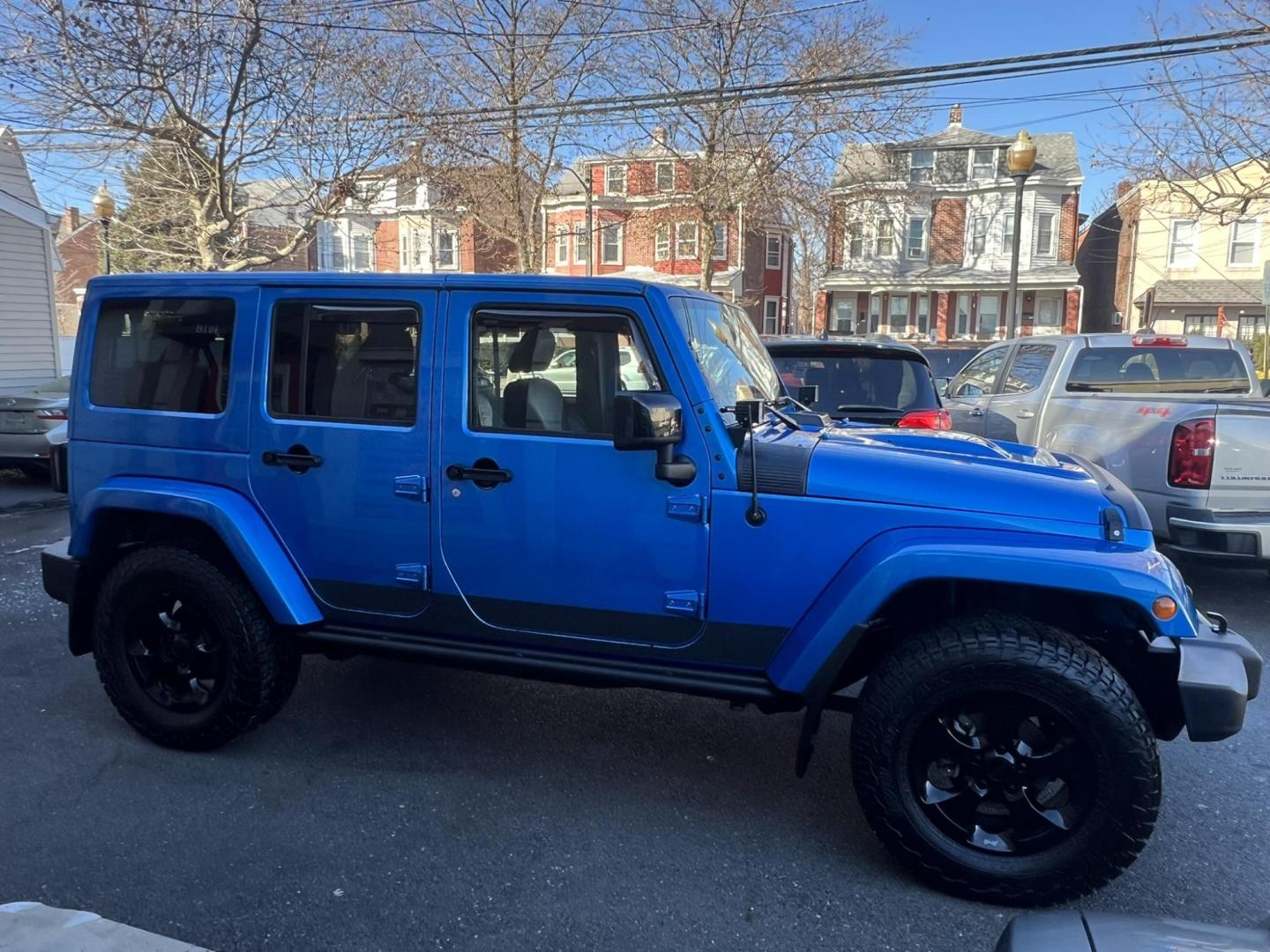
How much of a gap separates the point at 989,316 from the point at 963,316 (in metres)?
0.95

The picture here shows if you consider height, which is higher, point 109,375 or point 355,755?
point 109,375

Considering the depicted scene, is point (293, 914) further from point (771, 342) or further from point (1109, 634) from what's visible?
point (771, 342)

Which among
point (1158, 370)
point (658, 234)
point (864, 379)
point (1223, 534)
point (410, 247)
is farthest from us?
point (410, 247)

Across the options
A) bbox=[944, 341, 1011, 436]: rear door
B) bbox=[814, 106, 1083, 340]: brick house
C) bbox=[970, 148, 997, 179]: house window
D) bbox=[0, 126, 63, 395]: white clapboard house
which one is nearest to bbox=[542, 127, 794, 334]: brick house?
bbox=[814, 106, 1083, 340]: brick house

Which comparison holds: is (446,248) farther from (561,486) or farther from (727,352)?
(561,486)

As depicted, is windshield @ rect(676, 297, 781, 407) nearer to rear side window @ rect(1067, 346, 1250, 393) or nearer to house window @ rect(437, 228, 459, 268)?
rear side window @ rect(1067, 346, 1250, 393)

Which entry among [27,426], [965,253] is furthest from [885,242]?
[27,426]

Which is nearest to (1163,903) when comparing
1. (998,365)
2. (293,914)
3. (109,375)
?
(293,914)

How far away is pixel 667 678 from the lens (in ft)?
10.7

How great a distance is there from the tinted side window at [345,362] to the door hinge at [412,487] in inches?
8.3

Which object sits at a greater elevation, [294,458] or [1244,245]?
[1244,245]

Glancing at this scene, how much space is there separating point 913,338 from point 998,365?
1123 inches

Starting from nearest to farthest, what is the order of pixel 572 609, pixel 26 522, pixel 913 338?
1. pixel 572 609
2. pixel 26 522
3. pixel 913 338

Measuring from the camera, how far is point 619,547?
3285 millimetres
